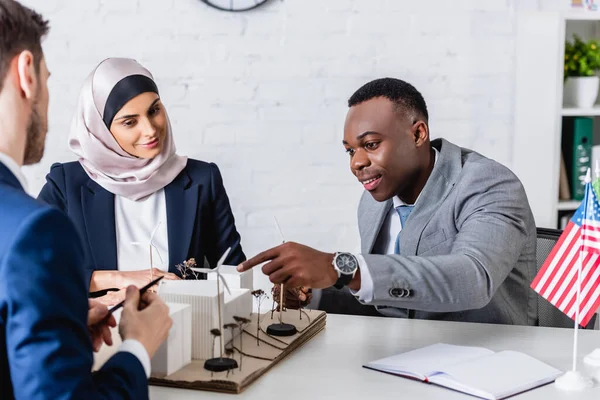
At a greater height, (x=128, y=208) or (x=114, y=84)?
(x=114, y=84)

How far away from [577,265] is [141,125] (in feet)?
4.87

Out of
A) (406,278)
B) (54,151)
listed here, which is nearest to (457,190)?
(406,278)

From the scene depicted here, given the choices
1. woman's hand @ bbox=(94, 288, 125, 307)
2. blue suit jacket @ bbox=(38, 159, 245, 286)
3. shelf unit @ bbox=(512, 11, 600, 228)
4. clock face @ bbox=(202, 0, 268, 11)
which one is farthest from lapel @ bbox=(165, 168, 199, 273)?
shelf unit @ bbox=(512, 11, 600, 228)

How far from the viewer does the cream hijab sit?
2533mm

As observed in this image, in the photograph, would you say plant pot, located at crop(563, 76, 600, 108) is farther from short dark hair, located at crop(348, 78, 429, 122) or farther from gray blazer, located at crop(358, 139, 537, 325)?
short dark hair, located at crop(348, 78, 429, 122)

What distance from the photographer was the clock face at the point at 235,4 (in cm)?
321

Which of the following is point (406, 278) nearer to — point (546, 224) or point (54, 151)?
point (546, 224)

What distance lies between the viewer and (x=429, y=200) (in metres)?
2.05

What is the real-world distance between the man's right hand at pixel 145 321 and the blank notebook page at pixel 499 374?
529 mm

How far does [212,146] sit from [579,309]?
6.62 ft

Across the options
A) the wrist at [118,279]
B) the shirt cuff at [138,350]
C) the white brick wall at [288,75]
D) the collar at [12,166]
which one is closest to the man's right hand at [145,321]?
the shirt cuff at [138,350]

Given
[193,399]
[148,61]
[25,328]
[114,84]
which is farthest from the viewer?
[148,61]

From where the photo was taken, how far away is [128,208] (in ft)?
8.40

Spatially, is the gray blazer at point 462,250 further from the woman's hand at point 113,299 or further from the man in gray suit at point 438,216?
the woman's hand at point 113,299
